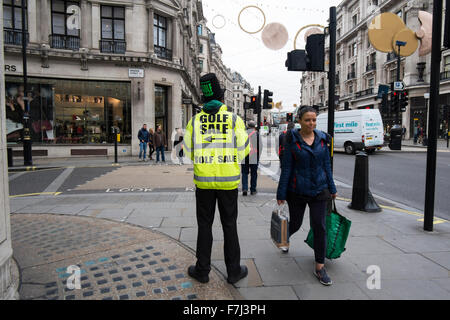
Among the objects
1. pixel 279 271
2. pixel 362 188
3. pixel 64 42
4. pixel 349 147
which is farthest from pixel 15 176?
pixel 349 147

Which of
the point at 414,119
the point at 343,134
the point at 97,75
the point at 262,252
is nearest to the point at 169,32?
the point at 97,75

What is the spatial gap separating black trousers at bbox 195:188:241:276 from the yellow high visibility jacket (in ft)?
0.30

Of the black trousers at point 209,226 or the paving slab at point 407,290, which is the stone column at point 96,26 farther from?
the paving slab at point 407,290

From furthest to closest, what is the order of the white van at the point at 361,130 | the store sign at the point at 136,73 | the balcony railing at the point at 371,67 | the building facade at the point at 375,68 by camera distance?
the balcony railing at the point at 371,67 < the building facade at the point at 375,68 < the store sign at the point at 136,73 < the white van at the point at 361,130

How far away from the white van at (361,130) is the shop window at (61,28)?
653 inches

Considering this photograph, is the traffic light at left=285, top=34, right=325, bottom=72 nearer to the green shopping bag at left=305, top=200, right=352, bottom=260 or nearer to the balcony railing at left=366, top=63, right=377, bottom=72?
the green shopping bag at left=305, top=200, right=352, bottom=260

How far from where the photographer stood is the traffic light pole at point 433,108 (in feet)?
14.1

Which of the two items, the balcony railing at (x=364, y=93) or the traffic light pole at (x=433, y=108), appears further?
the balcony railing at (x=364, y=93)

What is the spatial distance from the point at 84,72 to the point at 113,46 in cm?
232

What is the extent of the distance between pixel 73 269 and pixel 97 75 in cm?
1738

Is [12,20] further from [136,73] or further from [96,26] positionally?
[136,73]

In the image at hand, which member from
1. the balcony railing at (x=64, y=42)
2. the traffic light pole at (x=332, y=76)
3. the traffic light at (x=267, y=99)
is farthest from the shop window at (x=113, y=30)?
the traffic light pole at (x=332, y=76)
